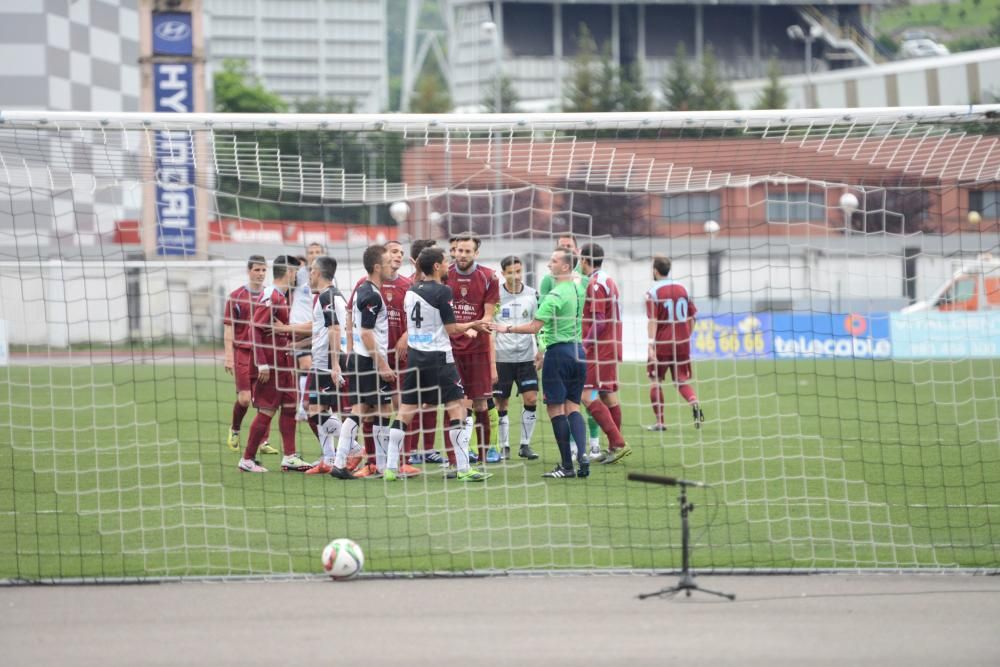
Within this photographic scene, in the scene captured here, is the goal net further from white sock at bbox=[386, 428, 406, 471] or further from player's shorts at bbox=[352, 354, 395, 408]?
player's shorts at bbox=[352, 354, 395, 408]

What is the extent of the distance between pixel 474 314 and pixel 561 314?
1.02 meters

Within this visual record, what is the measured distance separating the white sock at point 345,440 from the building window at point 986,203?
5349 millimetres

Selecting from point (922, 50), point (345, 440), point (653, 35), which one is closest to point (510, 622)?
point (345, 440)

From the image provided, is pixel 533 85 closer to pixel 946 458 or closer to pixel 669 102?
pixel 669 102

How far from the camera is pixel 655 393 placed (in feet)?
45.3

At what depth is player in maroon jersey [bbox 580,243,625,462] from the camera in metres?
10.9

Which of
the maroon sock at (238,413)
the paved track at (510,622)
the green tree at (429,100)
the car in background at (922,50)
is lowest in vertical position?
the paved track at (510,622)

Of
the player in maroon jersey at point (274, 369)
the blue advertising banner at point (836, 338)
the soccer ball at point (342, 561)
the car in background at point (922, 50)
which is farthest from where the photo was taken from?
the car in background at point (922, 50)

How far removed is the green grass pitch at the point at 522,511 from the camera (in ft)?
25.0

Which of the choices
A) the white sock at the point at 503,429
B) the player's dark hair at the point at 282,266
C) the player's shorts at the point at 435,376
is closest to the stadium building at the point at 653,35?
the white sock at the point at 503,429

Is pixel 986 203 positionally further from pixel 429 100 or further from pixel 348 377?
pixel 429 100

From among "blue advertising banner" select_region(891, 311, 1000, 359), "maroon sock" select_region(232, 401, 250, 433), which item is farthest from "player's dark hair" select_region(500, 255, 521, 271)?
"blue advertising banner" select_region(891, 311, 1000, 359)

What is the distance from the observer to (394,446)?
10078mm

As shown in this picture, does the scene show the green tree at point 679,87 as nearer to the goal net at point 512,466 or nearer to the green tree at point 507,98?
the green tree at point 507,98
